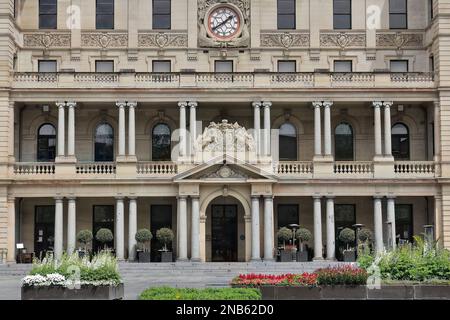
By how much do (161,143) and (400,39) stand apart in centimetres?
1606

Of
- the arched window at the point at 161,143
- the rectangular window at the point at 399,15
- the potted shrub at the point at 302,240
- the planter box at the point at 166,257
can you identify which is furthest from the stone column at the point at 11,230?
the rectangular window at the point at 399,15

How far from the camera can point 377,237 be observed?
1624 inches

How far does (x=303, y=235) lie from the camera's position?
4031 centimetres

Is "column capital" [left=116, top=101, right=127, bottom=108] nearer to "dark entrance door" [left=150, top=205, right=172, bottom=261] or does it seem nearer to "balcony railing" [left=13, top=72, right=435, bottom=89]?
"balcony railing" [left=13, top=72, right=435, bottom=89]

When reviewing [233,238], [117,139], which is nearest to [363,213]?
[233,238]

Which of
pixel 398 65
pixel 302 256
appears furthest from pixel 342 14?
pixel 302 256

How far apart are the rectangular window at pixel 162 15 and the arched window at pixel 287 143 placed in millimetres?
9599

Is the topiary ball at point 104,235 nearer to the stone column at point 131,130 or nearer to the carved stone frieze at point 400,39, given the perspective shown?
the stone column at point 131,130

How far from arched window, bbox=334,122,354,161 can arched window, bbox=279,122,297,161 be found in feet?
8.28

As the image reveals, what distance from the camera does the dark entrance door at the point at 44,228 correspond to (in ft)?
142

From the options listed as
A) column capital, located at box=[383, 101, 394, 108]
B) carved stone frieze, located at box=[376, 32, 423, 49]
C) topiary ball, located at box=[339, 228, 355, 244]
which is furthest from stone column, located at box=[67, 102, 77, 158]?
carved stone frieze, located at box=[376, 32, 423, 49]

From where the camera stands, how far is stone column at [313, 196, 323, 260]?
40875 millimetres

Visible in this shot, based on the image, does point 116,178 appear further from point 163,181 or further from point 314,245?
point 314,245

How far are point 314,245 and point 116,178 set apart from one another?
1185cm
